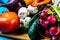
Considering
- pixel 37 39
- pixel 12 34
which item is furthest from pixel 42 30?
pixel 12 34

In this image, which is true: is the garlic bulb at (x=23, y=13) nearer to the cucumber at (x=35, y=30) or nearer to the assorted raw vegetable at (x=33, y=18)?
the assorted raw vegetable at (x=33, y=18)

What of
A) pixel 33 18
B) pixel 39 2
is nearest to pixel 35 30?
pixel 33 18

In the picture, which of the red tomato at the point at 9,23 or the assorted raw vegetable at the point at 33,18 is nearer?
the assorted raw vegetable at the point at 33,18

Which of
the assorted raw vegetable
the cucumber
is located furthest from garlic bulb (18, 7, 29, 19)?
the cucumber

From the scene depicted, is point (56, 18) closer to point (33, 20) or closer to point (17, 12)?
point (33, 20)

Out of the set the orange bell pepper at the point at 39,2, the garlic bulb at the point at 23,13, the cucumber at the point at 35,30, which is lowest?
the cucumber at the point at 35,30

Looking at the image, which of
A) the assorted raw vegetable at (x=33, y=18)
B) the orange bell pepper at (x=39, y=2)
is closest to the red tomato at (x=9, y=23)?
the assorted raw vegetable at (x=33, y=18)

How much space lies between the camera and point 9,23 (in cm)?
90

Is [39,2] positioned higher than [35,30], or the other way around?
[39,2]

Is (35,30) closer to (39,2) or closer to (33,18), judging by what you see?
(33,18)

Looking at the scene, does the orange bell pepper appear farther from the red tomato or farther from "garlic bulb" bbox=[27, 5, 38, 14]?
the red tomato

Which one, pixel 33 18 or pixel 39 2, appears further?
pixel 39 2

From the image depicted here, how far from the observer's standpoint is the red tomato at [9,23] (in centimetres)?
90

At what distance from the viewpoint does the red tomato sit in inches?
35.2
